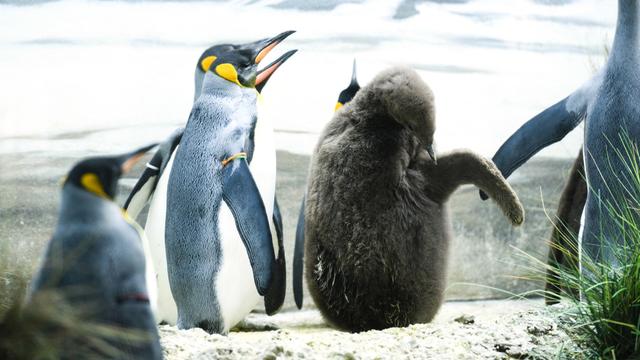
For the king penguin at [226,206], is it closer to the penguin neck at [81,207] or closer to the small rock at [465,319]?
the small rock at [465,319]

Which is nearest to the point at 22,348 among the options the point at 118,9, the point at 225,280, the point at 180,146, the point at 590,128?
the point at 225,280

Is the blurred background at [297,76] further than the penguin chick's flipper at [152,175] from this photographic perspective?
Yes

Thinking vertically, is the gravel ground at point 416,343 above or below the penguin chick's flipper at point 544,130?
below

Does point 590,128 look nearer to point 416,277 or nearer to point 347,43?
point 416,277

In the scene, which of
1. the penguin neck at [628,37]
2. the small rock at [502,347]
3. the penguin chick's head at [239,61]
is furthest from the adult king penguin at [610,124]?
the penguin chick's head at [239,61]

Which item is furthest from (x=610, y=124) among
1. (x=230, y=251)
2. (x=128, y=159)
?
(x=128, y=159)

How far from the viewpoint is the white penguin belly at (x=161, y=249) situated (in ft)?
9.24

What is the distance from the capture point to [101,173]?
1.59 meters

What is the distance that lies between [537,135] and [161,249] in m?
1.52

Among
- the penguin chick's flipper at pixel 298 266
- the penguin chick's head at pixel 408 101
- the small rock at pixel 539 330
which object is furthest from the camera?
the penguin chick's flipper at pixel 298 266

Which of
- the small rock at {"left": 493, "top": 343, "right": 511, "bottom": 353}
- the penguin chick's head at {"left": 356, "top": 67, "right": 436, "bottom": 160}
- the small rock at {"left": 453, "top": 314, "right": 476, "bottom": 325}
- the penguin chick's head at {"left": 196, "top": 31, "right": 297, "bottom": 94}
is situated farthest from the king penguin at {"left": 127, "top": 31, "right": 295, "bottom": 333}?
the small rock at {"left": 493, "top": 343, "right": 511, "bottom": 353}

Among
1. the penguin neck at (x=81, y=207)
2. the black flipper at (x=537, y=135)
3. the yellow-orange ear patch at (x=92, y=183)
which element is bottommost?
the black flipper at (x=537, y=135)

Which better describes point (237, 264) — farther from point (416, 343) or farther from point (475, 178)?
point (475, 178)

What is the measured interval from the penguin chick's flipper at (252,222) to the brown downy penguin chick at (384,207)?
18 cm
